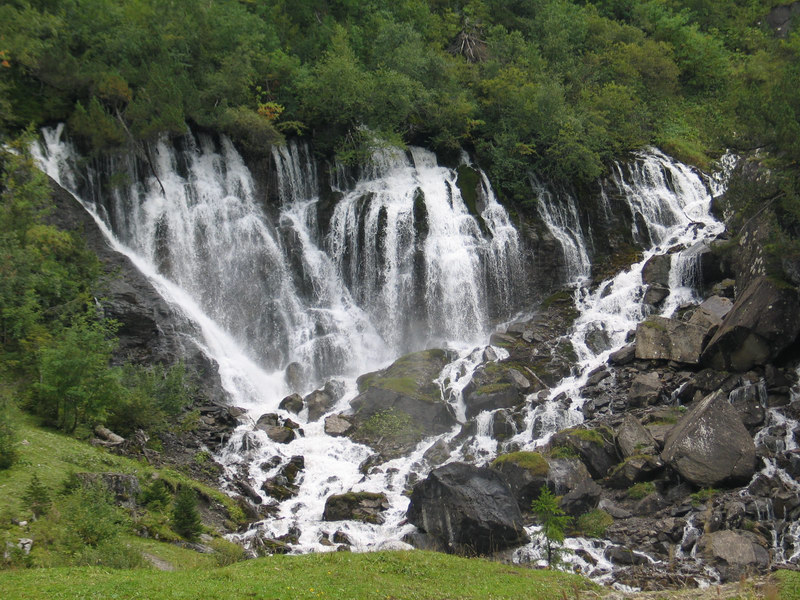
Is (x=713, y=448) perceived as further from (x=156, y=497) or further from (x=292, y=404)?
(x=292, y=404)

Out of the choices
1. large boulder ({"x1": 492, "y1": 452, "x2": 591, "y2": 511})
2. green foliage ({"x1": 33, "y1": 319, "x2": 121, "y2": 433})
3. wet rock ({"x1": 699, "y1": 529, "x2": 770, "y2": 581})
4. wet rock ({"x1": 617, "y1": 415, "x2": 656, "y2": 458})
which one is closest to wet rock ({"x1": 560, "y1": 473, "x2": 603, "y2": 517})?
large boulder ({"x1": 492, "y1": 452, "x2": 591, "y2": 511})

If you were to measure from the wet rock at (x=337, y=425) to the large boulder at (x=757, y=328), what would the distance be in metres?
12.5

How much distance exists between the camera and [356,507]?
18.1m

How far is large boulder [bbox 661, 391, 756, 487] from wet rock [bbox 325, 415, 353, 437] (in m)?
10.7

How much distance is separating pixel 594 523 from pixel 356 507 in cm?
646

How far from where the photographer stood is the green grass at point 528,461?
18.0 metres

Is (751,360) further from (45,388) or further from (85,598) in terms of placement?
(45,388)

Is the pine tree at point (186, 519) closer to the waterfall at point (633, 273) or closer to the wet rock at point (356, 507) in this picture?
the wet rock at point (356, 507)

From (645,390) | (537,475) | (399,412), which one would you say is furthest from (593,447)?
(399,412)

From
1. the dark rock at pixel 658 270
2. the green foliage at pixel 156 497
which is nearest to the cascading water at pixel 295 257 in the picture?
the dark rock at pixel 658 270

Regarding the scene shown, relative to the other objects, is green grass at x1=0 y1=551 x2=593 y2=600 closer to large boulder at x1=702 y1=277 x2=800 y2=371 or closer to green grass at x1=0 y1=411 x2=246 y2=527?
green grass at x1=0 y1=411 x2=246 y2=527

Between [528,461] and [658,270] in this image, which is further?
[658,270]

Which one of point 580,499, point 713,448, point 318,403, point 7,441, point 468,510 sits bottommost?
point 580,499

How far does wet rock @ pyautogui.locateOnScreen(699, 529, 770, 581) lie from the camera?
13.4m
